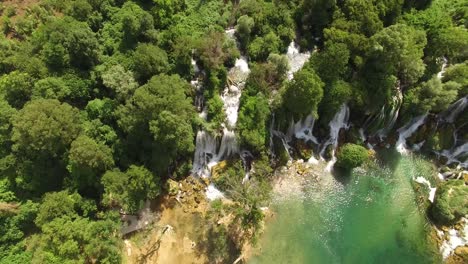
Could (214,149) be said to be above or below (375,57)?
below

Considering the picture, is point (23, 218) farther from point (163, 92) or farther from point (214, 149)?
point (214, 149)

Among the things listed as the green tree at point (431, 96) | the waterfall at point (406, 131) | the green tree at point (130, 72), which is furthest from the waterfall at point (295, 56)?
the green tree at point (130, 72)

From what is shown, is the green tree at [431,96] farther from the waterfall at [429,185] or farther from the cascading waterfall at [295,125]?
the cascading waterfall at [295,125]

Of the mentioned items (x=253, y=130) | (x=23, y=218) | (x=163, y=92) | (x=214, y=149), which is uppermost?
(x=163, y=92)

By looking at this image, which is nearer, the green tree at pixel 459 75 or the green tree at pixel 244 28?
the green tree at pixel 244 28

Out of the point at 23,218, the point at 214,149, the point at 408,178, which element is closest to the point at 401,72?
the point at 408,178

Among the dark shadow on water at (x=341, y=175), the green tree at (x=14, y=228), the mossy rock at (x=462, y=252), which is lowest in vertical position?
the green tree at (x=14, y=228)

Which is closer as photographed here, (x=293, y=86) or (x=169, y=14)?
(x=293, y=86)

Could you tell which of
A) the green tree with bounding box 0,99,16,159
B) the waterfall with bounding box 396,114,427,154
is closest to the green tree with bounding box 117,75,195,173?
the green tree with bounding box 0,99,16,159
